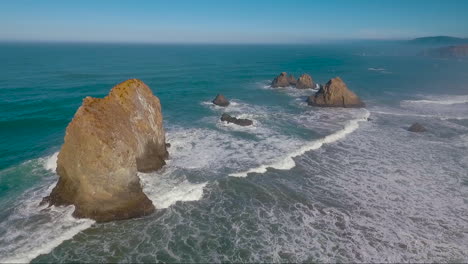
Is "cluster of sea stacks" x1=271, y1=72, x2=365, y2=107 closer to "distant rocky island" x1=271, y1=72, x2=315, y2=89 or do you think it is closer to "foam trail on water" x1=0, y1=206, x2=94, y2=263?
"distant rocky island" x1=271, y1=72, x2=315, y2=89

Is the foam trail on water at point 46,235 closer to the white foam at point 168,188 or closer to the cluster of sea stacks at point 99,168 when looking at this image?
the cluster of sea stacks at point 99,168

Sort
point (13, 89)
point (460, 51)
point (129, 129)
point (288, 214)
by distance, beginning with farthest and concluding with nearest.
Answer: point (460, 51) → point (13, 89) → point (129, 129) → point (288, 214)

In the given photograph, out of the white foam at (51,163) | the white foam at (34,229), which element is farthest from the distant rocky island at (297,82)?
the white foam at (34,229)

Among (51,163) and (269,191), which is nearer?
(269,191)

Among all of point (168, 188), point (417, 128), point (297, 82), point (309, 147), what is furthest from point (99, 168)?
point (297, 82)

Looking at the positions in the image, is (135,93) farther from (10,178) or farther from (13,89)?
(13,89)

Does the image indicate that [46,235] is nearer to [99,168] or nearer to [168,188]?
[99,168]

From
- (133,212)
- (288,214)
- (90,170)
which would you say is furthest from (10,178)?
(288,214)
